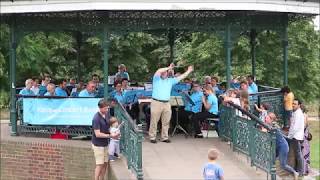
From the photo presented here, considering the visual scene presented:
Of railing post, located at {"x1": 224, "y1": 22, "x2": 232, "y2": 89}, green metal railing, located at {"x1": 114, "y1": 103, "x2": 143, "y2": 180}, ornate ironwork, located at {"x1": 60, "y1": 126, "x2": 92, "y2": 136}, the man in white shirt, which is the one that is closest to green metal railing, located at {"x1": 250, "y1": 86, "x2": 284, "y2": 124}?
railing post, located at {"x1": 224, "y1": 22, "x2": 232, "y2": 89}

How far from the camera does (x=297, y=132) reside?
13039mm

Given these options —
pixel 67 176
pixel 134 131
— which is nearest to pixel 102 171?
pixel 134 131

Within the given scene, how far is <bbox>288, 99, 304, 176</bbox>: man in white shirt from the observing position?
12.9 meters

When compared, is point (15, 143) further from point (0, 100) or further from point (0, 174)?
point (0, 100)

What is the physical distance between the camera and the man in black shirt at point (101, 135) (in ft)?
36.7

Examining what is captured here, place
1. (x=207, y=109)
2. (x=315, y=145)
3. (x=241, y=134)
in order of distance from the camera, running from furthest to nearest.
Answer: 1. (x=315, y=145)
2. (x=207, y=109)
3. (x=241, y=134)

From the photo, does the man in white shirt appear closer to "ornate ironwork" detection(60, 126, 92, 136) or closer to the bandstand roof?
the bandstand roof

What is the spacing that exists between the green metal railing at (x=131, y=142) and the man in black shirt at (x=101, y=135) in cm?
35

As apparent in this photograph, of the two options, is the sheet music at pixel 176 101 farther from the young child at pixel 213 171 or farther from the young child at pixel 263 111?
the young child at pixel 213 171

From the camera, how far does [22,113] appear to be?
15.5m

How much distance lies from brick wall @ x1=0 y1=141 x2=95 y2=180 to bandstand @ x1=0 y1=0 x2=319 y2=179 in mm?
819

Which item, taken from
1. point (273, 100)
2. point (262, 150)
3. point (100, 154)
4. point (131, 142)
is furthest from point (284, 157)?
point (273, 100)

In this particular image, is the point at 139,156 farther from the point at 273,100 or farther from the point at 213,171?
the point at 273,100

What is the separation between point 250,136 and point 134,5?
154 inches
